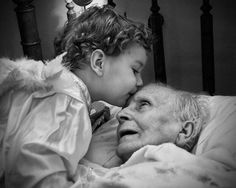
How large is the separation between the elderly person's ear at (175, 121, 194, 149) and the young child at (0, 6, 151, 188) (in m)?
0.28

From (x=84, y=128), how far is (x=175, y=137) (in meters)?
0.31

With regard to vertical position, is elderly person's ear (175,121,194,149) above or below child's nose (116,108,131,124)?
below

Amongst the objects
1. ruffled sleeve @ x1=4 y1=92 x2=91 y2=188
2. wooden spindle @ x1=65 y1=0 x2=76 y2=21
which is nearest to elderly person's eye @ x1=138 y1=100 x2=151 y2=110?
ruffled sleeve @ x1=4 y1=92 x2=91 y2=188

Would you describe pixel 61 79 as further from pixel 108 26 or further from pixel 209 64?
pixel 209 64

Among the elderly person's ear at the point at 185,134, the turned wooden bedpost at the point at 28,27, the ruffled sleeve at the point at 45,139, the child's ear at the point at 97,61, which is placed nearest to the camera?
the ruffled sleeve at the point at 45,139

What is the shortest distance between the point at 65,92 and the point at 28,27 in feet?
1.83

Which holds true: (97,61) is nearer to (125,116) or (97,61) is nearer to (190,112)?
(125,116)

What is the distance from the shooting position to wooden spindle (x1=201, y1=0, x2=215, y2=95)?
176 centimetres

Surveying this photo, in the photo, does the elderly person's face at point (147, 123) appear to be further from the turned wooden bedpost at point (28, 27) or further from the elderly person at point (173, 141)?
the turned wooden bedpost at point (28, 27)

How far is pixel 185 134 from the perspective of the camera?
4.32 ft

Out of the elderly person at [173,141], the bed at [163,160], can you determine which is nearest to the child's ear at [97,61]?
the elderly person at [173,141]

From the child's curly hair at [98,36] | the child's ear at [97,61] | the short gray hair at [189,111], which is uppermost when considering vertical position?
the child's curly hair at [98,36]

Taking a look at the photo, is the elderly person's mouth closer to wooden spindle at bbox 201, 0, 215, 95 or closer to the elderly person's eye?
the elderly person's eye

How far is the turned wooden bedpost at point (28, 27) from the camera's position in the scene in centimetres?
165
